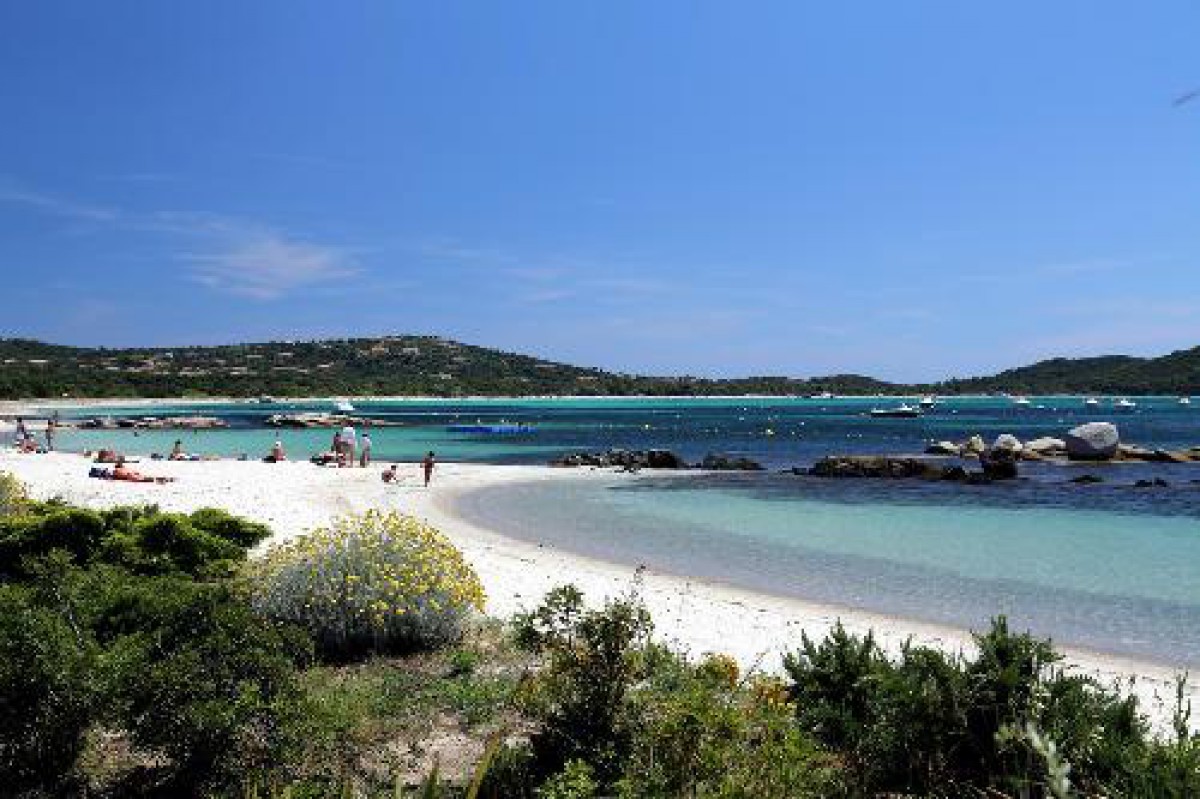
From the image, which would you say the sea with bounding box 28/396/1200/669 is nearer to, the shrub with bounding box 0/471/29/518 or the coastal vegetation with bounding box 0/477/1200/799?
the coastal vegetation with bounding box 0/477/1200/799

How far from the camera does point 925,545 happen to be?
23047 millimetres

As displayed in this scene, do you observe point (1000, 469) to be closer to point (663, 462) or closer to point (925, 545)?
point (663, 462)

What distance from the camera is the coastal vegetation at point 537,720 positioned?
17.8ft

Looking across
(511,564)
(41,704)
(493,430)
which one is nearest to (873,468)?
(511,564)

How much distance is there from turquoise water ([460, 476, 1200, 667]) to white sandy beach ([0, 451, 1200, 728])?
111cm

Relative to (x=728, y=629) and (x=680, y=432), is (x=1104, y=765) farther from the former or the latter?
(x=680, y=432)

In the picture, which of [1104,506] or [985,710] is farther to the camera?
[1104,506]

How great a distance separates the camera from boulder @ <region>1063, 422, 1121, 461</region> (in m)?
52.4

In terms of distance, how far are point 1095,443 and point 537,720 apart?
176ft

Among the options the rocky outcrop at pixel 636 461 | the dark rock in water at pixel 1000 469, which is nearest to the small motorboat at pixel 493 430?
the rocky outcrop at pixel 636 461

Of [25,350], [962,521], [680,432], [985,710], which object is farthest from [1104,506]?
[25,350]

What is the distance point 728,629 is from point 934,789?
23.5 feet

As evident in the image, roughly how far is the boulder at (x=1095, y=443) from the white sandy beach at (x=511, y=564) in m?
33.2

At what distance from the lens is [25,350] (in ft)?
608
